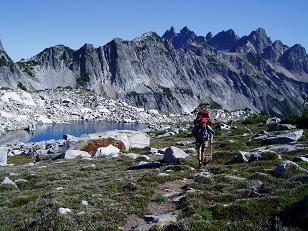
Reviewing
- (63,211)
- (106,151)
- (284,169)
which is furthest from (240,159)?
(106,151)

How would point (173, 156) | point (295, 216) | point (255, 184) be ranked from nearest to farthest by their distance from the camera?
point (295, 216)
point (255, 184)
point (173, 156)

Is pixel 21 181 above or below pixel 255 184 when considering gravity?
below

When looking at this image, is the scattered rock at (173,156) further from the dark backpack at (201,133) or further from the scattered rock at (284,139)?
the scattered rock at (284,139)

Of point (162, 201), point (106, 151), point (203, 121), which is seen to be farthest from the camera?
point (106, 151)

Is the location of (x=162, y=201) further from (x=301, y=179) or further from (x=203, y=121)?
(x=203, y=121)

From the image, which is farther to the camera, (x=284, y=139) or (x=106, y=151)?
(x=106, y=151)

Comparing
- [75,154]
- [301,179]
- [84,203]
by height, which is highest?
[301,179]

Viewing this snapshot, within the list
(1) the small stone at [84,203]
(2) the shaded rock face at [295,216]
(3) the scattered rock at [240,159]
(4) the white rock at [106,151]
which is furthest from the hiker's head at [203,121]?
(4) the white rock at [106,151]

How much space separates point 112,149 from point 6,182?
22.7 meters

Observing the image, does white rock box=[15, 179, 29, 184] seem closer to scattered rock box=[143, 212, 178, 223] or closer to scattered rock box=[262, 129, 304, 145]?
scattered rock box=[143, 212, 178, 223]

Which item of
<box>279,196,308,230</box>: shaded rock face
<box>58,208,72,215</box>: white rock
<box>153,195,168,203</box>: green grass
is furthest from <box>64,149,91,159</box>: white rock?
<box>279,196,308,230</box>: shaded rock face

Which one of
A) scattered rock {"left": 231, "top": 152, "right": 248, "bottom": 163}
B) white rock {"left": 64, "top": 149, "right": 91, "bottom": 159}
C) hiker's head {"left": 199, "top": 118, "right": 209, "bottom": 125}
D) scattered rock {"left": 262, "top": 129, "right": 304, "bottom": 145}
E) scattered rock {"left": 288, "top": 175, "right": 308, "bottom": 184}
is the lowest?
white rock {"left": 64, "top": 149, "right": 91, "bottom": 159}

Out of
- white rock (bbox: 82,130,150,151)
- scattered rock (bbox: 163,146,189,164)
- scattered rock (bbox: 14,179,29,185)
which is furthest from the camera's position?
white rock (bbox: 82,130,150,151)

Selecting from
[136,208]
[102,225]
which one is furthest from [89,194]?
[102,225]
